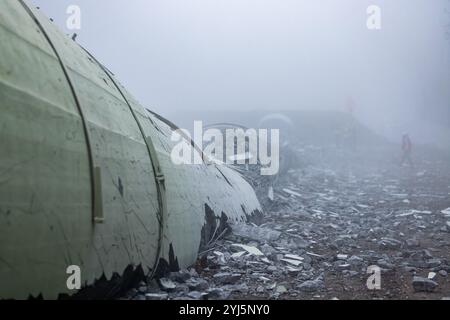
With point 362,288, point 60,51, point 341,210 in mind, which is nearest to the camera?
point 60,51

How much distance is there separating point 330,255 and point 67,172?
11.8ft

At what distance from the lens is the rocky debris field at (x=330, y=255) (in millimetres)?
3344

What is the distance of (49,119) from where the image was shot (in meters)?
2.18

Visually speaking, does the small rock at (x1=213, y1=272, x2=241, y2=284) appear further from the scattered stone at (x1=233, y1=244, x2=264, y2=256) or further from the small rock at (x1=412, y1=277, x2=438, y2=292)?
the small rock at (x1=412, y1=277, x2=438, y2=292)

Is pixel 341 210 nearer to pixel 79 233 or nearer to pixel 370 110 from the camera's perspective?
pixel 79 233

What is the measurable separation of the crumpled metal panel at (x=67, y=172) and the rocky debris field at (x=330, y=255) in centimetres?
54

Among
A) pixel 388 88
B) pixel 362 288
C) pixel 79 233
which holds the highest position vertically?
pixel 388 88

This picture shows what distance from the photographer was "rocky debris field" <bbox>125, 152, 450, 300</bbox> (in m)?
3.34

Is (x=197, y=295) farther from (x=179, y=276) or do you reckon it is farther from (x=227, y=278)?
(x=227, y=278)

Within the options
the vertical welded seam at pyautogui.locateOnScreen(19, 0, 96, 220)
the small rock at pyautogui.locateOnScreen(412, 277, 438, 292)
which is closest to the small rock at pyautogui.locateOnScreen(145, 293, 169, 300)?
the vertical welded seam at pyautogui.locateOnScreen(19, 0, 96, 220)

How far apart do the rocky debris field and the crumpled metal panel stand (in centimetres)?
54

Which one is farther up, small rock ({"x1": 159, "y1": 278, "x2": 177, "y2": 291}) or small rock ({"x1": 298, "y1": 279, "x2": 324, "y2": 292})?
small rock ({"x1": 159, "y1": 278, "x2": 177, "y2": 291})

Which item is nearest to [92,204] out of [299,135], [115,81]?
[115,81]
